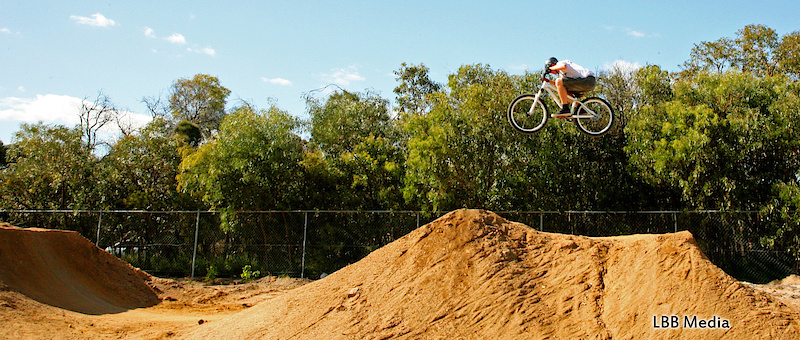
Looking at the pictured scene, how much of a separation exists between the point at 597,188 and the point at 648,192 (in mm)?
1352

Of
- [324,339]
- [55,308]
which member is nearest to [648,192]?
[324,339]

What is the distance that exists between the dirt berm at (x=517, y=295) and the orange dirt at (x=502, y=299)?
16 mm

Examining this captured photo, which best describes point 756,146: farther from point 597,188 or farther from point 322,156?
point 322,156

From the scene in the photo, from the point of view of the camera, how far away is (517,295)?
7426 mm

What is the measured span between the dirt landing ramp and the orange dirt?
1.39m

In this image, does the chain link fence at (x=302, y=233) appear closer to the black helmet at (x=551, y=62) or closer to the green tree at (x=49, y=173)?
the green tree at (x=49, y=173)

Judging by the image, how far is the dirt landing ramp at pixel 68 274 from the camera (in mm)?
11344

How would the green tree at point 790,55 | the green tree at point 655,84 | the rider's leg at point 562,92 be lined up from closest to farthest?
the rider's leg at point 562,92 → the green tree at point 655,84 → the green tree at point 790,55

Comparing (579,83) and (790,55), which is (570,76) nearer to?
(579,83)

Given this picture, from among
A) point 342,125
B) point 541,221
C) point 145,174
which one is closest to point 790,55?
point 541,221

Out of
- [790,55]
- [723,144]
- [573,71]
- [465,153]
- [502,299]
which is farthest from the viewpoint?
[790,55]

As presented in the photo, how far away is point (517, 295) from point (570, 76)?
3.79m

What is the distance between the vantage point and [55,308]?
10609 mm

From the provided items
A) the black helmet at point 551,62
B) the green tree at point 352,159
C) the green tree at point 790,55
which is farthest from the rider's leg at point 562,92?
the green tree at point 790,55
